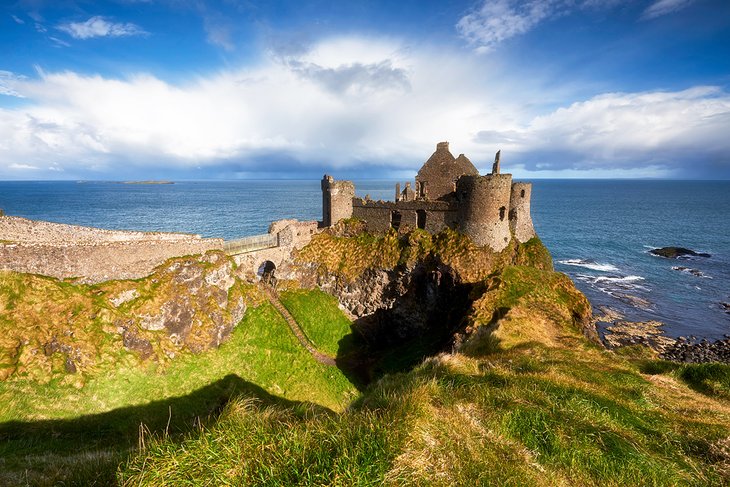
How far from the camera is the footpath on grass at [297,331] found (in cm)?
3031

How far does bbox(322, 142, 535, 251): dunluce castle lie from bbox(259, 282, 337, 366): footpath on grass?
1097 cm

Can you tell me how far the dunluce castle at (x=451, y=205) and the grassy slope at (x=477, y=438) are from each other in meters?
22.4

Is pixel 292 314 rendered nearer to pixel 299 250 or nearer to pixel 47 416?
pixel 299 250

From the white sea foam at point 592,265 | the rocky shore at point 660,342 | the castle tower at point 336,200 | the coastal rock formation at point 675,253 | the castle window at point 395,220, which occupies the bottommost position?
the rocky shore at point 660,342

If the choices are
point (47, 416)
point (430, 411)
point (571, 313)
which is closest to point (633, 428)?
point (430, 411)

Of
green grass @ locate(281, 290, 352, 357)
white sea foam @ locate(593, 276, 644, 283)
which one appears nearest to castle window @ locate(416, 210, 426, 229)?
green grass @ locate(281, 290, 352, 357)

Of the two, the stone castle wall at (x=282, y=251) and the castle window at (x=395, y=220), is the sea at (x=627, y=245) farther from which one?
the stone castle wall at (x=282, y=251)

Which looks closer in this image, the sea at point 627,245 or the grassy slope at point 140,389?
the grassy slope at point 140,389

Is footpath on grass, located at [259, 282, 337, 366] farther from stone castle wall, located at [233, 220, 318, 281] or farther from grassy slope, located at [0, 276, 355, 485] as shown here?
stone castle wall, located at [233, 220, 318, 281]

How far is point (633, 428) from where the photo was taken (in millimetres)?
7531

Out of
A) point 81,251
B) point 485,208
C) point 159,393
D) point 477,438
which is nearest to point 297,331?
point 159,393

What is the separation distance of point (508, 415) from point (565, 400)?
210 cm

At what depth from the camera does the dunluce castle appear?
3200cm

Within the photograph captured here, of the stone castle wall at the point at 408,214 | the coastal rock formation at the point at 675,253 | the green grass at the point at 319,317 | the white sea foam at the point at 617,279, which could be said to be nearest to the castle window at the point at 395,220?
the stone castle wall at the point at 408,214
